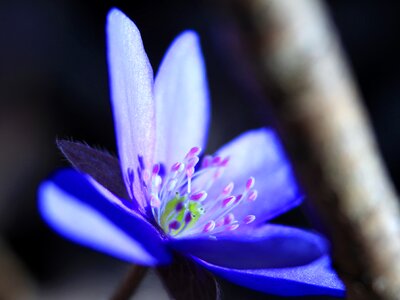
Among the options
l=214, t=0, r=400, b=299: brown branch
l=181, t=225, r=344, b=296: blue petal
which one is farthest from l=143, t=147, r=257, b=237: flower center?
l=214, t=0, r=400, b=299: brown branch

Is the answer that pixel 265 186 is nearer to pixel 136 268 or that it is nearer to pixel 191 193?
pixel 191 193

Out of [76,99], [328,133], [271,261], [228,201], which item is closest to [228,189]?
[228,201]

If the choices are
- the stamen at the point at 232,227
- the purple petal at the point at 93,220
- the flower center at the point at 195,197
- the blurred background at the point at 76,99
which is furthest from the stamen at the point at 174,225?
the blurred background at the point at 76,99

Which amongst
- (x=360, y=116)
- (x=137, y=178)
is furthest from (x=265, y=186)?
(x=360, y=116)

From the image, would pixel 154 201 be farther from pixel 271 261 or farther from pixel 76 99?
pixel 76 99

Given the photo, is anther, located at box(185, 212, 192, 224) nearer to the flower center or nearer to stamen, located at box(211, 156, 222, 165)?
the flower center
